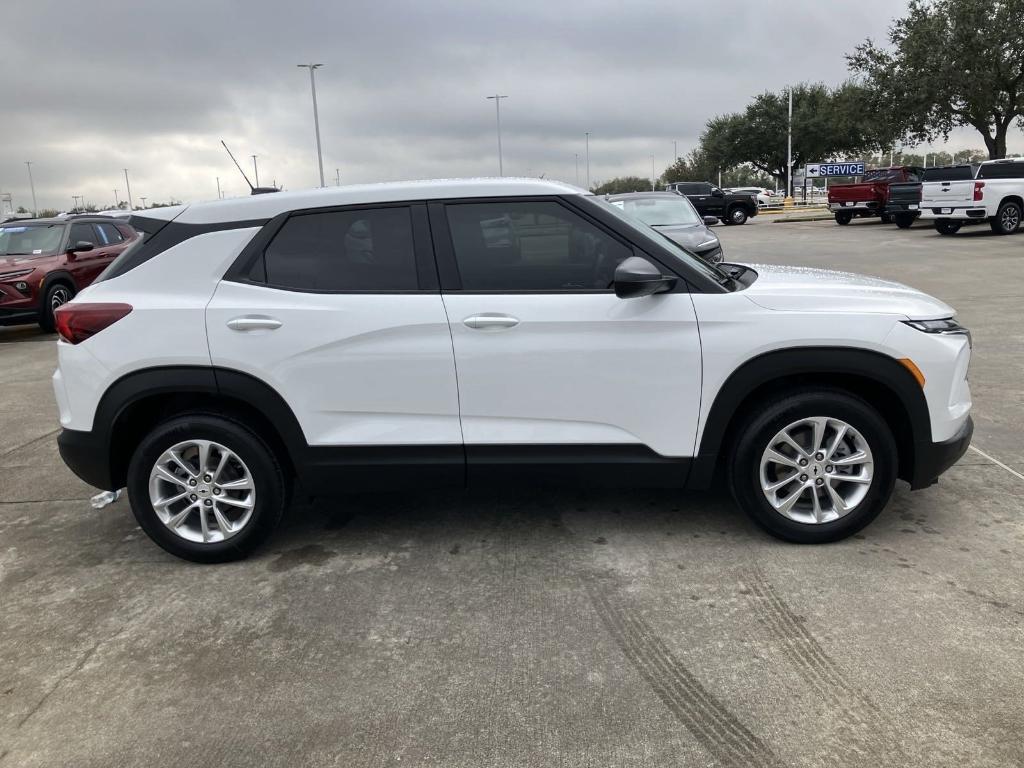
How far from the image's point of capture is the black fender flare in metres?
3.58

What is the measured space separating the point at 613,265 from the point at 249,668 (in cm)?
228

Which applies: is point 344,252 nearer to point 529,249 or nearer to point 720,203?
point 529,249

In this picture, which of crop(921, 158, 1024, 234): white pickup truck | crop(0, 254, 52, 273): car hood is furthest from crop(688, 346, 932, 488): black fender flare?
crop(921, 158, 1024, 234): white pickup truck

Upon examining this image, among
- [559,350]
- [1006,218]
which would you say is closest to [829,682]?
[559,350]

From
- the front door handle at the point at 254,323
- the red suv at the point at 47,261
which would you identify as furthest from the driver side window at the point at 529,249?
the red suv at the point at 47,261

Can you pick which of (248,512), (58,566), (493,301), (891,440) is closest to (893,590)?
(891,440)

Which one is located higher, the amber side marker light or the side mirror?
the side mirror

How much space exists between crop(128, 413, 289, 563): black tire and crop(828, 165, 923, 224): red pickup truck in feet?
85.4

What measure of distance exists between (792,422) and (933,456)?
0.66 meters

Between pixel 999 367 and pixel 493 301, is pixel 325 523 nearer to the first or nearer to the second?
pixel 493 301

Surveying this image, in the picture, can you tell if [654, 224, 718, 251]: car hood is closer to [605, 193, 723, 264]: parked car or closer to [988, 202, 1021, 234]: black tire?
[605, 193, 723, 264]: parked car

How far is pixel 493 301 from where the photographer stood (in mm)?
3617

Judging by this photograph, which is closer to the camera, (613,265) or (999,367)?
A: (613,265)

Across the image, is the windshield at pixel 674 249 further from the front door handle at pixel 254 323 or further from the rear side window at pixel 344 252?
the front door handle at pixel 254 323
